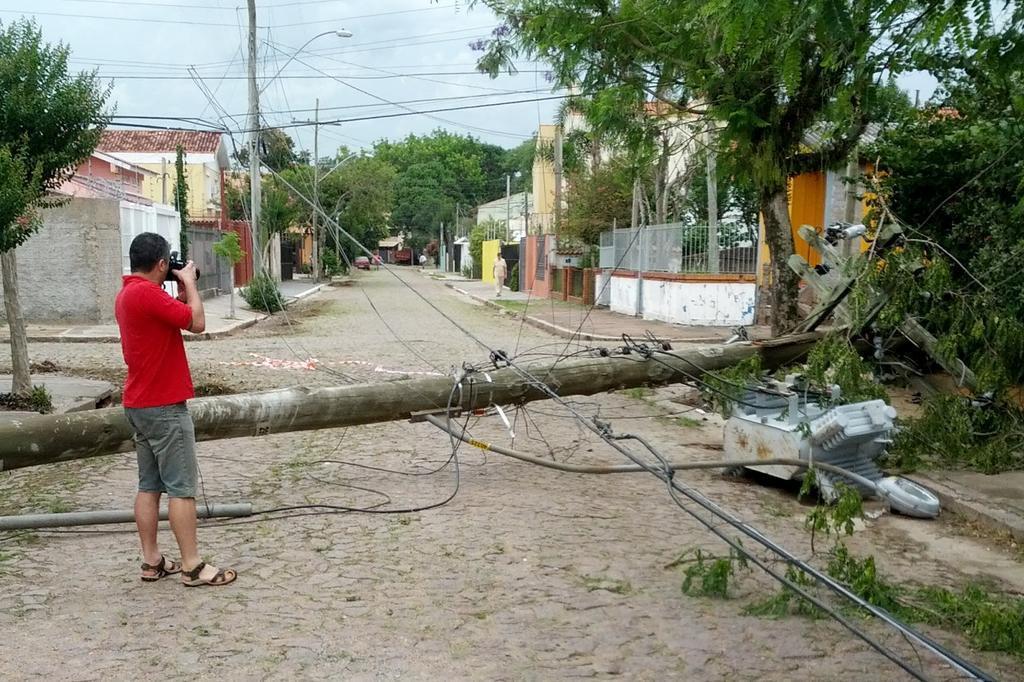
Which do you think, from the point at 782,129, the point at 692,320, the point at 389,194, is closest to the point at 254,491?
the point at 782,129

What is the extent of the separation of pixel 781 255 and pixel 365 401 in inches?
Result: 232

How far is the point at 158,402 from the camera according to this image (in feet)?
15.5

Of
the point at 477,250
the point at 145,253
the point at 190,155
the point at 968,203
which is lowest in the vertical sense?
the point at 145,253

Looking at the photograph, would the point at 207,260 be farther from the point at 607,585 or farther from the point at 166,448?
the point at 607,585

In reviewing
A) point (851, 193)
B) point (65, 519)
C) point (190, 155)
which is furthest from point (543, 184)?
point (65, 519)

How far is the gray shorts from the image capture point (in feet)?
15.5

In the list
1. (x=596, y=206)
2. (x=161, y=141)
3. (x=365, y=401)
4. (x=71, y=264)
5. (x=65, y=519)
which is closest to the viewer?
(x=65, y=519)

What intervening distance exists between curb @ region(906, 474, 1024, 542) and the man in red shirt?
483 cm

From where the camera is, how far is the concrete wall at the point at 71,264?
742 inches

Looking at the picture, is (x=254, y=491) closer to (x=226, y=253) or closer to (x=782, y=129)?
(x=782, y=129)

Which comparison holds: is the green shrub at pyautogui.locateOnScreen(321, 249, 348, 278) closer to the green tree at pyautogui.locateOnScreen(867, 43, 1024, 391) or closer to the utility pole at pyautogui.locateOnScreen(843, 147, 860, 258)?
the utility pole at pyautogui.locateOnScreen(843, 147, 860, 258)

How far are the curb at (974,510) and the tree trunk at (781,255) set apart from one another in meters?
3.78

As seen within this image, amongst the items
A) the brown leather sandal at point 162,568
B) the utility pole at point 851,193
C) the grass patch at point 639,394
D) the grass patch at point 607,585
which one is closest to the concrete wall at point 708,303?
the utility pole at point 851,193

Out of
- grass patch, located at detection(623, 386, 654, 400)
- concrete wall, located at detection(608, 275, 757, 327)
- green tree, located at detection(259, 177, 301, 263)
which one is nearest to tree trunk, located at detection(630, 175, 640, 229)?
concrete wall, located at detection(608, 275, 757, 327)
